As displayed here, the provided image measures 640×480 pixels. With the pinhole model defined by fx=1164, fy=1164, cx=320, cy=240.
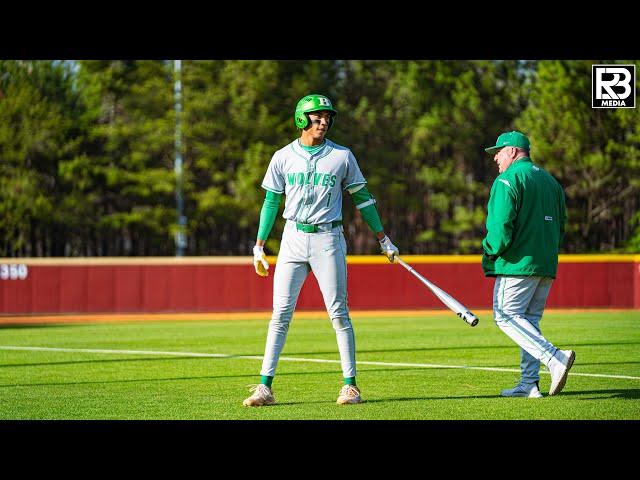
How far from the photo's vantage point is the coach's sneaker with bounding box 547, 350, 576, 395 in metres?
8.66

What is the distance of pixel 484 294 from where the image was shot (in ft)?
84.3

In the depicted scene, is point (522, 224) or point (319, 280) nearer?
point (319, 280)

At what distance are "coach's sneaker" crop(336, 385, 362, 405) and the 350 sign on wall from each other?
18761 mm

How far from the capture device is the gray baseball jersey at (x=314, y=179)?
8.78 metres

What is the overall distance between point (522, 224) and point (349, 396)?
73.7 inches

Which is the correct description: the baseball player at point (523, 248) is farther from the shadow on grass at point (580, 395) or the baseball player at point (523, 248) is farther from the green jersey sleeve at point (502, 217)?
the shadow on grass at point (580, 395)

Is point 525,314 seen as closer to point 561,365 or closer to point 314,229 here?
point 561,365

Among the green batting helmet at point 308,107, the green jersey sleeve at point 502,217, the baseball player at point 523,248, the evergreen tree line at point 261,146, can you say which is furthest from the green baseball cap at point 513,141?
the evergreen tree line at point 261,146

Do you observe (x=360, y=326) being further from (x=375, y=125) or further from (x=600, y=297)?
(x=375, y=125)

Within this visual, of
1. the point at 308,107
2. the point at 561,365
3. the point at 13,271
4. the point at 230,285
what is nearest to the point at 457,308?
the point at 561,365

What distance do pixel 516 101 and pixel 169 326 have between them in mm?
17193

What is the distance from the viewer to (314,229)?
8789 millimetres

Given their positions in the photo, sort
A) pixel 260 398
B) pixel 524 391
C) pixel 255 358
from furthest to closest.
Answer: pixel 255 358
pixel 524 391
pixel 260 398

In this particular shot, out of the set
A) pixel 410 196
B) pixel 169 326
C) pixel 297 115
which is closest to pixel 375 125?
pixel 410 196
